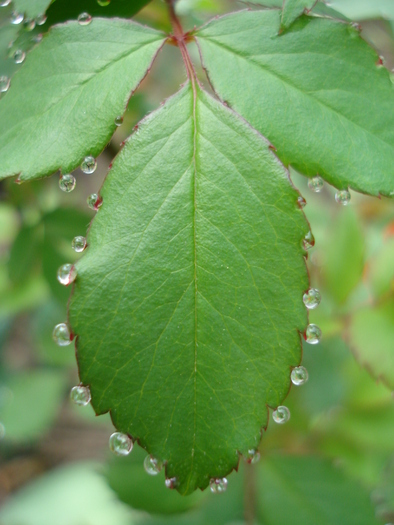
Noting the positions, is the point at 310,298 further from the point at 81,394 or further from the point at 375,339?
the point at 375,339

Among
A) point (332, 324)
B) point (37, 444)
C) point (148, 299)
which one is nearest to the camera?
point (148, 299)

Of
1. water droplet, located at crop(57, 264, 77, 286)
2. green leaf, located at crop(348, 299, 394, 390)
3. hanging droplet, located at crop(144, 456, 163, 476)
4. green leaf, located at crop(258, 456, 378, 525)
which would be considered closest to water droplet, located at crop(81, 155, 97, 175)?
water droplet, located at crop(57, 264, 77, 286)

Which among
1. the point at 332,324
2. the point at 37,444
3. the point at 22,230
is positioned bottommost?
the point at 37,444

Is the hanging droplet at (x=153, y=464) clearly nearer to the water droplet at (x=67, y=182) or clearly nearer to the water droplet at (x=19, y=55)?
the water droplet at (x=67, y=182)

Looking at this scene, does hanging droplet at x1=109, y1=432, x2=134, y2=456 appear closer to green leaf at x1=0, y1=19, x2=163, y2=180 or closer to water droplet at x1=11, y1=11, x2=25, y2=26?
green leaf at x1=0, y1=19, x2=163, y2=180

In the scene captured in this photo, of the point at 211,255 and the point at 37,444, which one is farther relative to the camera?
the point at 37,444

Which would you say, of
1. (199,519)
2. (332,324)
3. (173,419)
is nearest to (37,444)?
(199,519)

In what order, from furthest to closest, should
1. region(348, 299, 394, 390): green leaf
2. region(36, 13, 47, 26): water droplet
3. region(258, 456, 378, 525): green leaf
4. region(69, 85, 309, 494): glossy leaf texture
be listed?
region(258, 456, 378, 525): green leaf
region(348, 299, 394, 390): green leaf
region(36, 13, 47, 26): water droplet
region(69, 85, 309, 494): glossy leaf texture

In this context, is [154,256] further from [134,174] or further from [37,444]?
[37,444]
